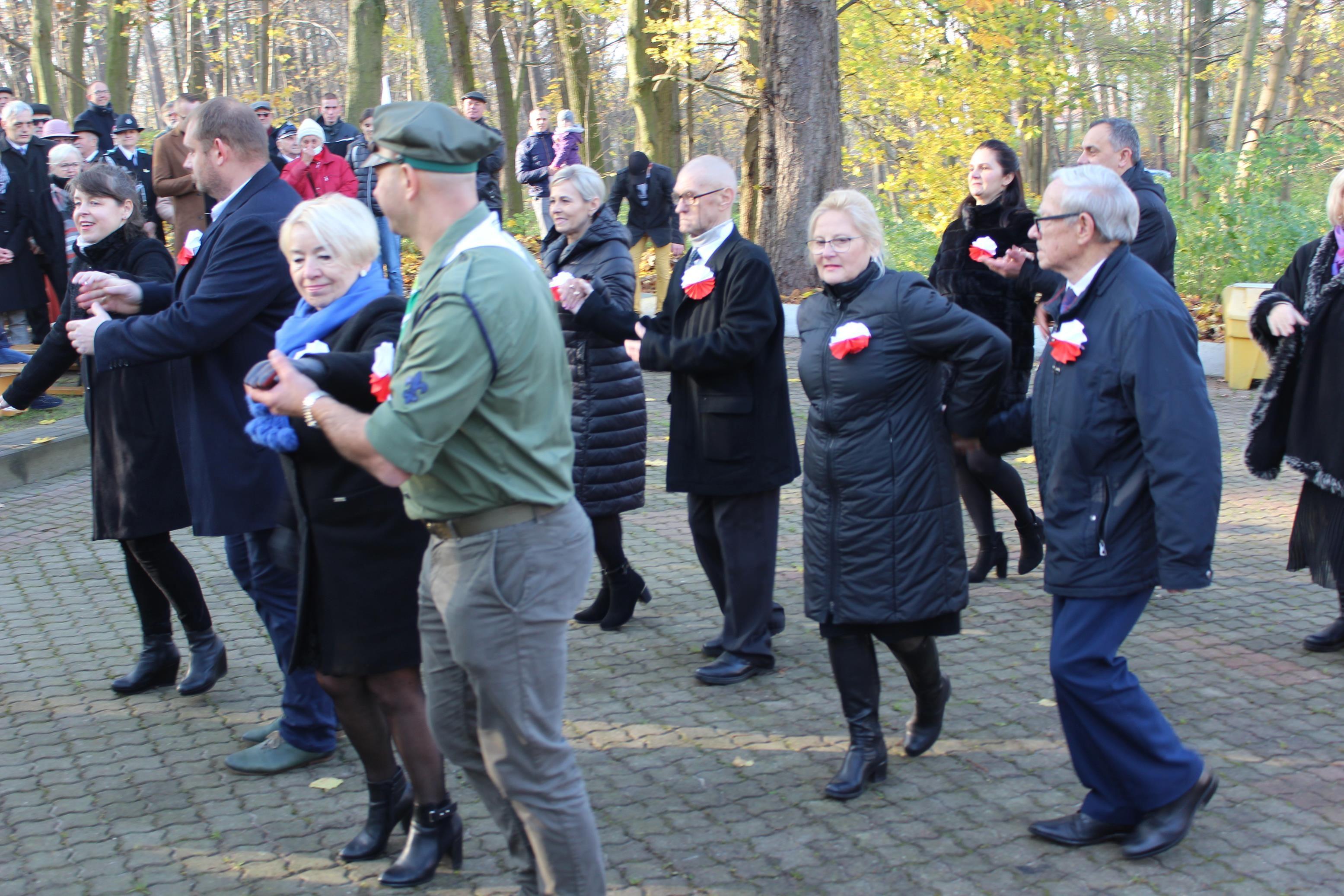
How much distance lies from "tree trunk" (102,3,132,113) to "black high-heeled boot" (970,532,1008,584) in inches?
786

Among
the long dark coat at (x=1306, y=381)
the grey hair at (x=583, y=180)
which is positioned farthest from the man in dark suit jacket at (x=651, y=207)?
the long dark coat at (x=1306, y=381)

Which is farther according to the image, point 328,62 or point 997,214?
point 328,62

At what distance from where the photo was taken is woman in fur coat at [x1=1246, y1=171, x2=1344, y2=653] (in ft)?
15.8

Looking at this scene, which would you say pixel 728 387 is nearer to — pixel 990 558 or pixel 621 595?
pixel 621 595

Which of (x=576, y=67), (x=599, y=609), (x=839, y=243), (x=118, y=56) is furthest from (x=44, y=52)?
(x=839, y=243)

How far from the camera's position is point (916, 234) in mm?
18000

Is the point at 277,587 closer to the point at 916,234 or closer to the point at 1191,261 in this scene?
the point at 1191,261

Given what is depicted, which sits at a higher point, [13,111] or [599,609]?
[13,111]

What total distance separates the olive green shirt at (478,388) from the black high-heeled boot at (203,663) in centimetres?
256

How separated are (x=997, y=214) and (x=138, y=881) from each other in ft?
14.3

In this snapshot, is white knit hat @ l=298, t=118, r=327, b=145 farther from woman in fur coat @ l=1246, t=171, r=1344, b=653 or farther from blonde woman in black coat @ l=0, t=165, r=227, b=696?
woman in fur coat @ l=1246, t=171, r=1344, b=653

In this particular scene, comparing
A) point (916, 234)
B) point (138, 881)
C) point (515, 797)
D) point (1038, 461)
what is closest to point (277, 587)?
point (138, 881)

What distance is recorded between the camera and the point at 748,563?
4.89m

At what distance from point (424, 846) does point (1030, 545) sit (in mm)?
3747
